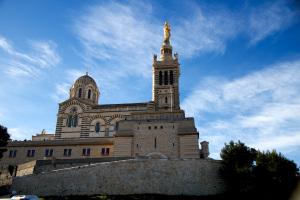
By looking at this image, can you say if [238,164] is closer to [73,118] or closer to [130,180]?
[130,180]

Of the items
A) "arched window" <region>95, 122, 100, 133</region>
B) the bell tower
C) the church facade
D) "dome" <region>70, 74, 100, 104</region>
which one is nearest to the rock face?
the church facade

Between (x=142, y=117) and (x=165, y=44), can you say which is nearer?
(x=142, y=117)

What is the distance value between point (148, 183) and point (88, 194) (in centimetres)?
623

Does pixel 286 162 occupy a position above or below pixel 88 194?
above

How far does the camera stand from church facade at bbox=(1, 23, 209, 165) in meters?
41.1

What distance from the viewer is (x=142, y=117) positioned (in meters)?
44.7

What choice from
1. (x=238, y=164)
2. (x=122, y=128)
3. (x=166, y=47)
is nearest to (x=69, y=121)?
(x=122, y=128)

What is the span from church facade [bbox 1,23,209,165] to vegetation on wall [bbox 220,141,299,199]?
5.82 metres

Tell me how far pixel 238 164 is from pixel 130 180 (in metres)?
11.4

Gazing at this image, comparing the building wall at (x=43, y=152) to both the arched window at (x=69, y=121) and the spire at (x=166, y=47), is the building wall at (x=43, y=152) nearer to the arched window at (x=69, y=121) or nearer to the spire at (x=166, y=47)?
the arched window at (x=69, y=121)

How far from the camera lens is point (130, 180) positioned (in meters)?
33.9

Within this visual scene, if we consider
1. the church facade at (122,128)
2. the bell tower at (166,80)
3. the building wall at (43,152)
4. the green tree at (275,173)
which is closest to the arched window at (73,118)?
the church facade at (122,128)

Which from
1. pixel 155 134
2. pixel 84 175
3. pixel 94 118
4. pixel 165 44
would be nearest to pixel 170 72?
pixel 165 44

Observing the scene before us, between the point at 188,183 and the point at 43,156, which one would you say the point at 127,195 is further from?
the point at 43,156
